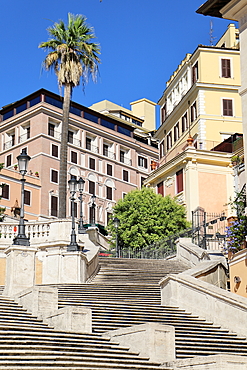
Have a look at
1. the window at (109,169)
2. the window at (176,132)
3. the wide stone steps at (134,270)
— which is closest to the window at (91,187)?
the window at (109,169)

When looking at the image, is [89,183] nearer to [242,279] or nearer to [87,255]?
[87,255]

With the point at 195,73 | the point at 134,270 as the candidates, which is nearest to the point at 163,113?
the point at 195,73

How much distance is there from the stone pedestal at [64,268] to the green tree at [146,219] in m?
15.5

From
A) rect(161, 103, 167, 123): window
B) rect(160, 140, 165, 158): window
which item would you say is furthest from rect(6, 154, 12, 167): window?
rect(161, 103, 167, 123): window

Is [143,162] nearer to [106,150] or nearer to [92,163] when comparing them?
[106,150]

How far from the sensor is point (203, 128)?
5038 centimetres

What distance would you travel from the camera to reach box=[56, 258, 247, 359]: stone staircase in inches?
515

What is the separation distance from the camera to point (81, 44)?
3731 centimetres

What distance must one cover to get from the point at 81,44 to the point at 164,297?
77.0 ft

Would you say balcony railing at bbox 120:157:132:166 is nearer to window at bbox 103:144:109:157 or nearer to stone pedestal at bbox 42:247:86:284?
window at bbox 103:144:109:157

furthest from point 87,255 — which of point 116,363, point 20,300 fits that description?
point 116,363

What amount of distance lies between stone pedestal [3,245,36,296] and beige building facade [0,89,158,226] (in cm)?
4045

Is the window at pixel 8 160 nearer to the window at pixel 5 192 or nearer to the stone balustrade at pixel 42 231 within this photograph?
the window at pixel 5 192

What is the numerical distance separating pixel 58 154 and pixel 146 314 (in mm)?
56703
